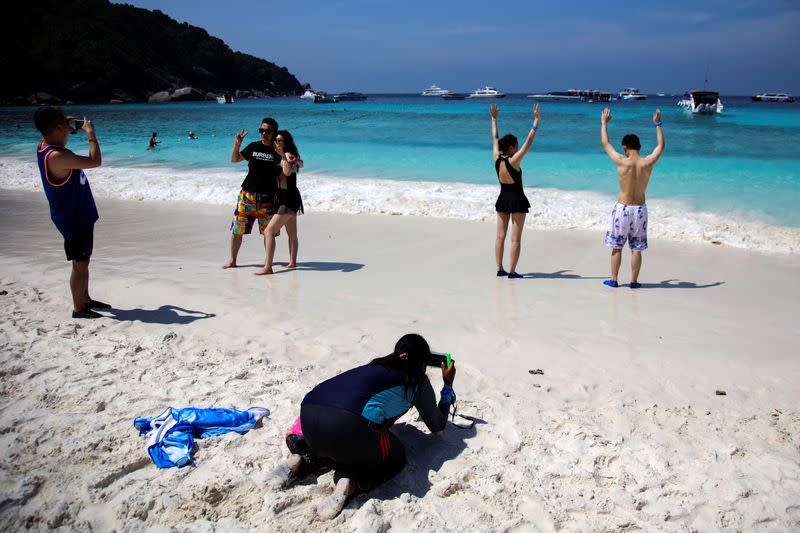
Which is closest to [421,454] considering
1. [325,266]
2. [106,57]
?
[325,266]

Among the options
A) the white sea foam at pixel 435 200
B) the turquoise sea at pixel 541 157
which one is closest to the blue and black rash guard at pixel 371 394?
the white sea foam at pixel 435 200

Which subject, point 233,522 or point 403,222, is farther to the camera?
point 403,222

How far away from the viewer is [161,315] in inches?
223

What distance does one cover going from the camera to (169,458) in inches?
131

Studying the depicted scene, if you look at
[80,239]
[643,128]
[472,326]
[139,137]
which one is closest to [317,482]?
[472,326]

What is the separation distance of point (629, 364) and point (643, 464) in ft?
4.68

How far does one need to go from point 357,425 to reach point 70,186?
12.1 feet

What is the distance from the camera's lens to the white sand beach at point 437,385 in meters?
3.01

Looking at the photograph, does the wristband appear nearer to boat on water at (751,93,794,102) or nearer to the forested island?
the forested island

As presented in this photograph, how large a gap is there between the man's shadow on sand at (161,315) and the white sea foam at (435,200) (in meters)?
6.36

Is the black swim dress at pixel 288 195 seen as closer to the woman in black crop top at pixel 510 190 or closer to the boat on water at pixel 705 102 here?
the woman in black crop top at pixel 510 190

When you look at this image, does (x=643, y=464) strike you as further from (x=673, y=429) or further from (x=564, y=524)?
(x=564, y=524)

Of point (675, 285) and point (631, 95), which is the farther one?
point (631, 95)

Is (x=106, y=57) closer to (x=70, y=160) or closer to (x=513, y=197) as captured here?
(x=70, y=160)
